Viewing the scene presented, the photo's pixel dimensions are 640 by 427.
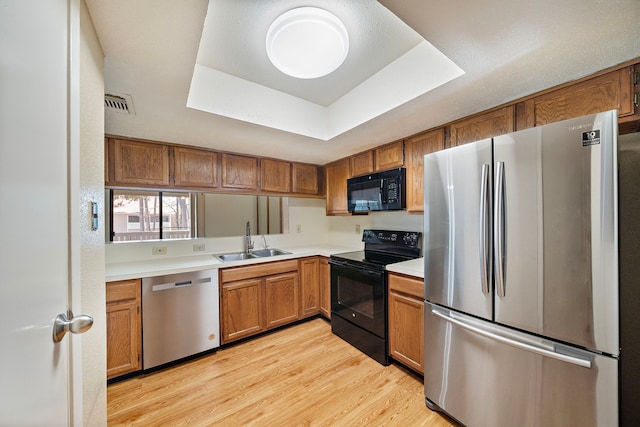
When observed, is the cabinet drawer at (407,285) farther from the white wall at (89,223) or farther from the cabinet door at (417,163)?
the white wall at (89,223)

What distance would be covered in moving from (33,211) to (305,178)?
9.05 feet

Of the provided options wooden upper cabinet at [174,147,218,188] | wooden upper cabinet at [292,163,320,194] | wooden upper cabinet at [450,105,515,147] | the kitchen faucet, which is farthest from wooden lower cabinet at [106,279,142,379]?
wooden upper cabinet at [450,105,515,147]

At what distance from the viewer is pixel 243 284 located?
243 cm

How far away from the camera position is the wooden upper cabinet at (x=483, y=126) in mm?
1619

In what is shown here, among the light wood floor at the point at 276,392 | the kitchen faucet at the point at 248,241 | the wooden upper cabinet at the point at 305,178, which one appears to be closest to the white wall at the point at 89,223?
the light wood floor at the point at 276,392

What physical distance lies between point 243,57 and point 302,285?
2.26 meters

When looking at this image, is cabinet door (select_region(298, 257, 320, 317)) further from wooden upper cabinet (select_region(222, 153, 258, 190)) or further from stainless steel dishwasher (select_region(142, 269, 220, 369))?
wooden upper cabinet (select_region(222, 153, 258, 190))

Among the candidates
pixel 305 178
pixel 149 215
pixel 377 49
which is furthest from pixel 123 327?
pixel 377 49

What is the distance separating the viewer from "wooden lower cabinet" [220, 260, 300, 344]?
7.66 feet

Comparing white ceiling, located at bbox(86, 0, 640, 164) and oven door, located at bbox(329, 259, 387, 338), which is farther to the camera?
oven door, located at bbox(329, 259, 387, 338)

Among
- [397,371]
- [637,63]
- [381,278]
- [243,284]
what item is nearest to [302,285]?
[243,284]

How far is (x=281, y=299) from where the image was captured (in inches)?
105

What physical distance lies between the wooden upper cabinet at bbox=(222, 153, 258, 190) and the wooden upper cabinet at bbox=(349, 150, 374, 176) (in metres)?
1.13

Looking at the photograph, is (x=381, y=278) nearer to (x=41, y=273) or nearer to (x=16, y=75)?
(x=41, y=273)
